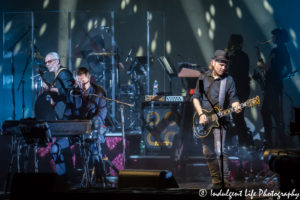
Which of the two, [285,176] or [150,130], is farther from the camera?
[150,130]

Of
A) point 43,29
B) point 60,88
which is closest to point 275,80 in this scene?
point 60,88

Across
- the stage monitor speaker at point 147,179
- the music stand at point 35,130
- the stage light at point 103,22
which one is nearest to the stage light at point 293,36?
the stage light at point 103,22

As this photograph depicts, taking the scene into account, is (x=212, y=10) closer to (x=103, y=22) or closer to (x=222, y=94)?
(x=103, y=22)

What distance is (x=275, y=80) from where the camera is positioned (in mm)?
8758

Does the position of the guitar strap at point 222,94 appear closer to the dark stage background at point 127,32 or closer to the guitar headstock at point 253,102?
the guitar headstock at point 253,102

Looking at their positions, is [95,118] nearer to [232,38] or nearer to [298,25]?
[232,38]

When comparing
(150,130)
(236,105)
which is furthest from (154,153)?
(236,105)

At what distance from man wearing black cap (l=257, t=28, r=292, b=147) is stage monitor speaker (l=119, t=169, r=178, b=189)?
487 cm

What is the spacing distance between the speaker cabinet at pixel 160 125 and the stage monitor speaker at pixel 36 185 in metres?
4.83

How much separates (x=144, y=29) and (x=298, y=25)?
4914 mm

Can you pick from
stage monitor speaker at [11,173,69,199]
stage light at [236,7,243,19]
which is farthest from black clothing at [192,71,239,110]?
stage light at [236,7,243,19]

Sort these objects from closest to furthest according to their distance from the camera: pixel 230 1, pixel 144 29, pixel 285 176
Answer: pixel 285 176, pixel 230 1, pixel 144 29

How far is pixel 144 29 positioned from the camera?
41.0 feet

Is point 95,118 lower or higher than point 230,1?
lower
